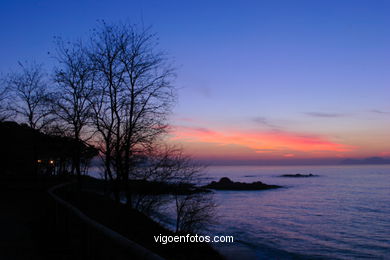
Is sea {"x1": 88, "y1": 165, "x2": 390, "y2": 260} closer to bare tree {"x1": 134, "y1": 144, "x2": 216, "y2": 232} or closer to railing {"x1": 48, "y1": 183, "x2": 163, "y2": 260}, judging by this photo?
bare tree {"x1": 134, "y1": 144, "x2": 216, "y2": 232}

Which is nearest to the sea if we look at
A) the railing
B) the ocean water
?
the ocean water

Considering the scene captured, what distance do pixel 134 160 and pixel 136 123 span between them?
2332mm

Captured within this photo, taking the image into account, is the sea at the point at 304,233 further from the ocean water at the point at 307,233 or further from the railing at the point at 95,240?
the railing at the point at 95,240

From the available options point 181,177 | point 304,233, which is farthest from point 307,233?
point 181,177

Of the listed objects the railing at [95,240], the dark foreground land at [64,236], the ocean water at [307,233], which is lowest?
the ocean water at [307,233]

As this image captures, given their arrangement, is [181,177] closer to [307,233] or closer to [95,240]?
[95,240]

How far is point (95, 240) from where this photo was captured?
187 inches

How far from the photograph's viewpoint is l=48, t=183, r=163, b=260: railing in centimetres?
315

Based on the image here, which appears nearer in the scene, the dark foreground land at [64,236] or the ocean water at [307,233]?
the dark foreground land at [64,236]

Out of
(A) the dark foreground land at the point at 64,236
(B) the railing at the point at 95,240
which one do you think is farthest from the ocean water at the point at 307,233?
(B) the railing at the point at 95,240

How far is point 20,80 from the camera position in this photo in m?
31.0

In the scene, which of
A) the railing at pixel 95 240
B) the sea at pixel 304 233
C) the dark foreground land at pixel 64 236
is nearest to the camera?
the railing at pixel 95 240

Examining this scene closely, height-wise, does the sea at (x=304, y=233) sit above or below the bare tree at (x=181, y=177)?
below

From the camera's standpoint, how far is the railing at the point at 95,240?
10.3 ft
